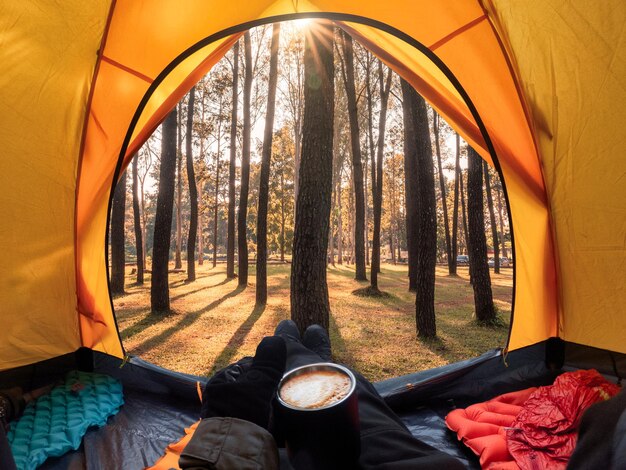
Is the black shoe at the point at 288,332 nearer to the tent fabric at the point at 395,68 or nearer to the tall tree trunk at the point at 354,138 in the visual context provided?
the tent fabric at the point at 395,68

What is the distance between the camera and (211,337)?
5223mm

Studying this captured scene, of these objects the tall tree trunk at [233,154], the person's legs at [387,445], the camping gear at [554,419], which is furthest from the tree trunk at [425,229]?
the tall tree trunk at [233,154]

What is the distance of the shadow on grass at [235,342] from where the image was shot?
13.3ft

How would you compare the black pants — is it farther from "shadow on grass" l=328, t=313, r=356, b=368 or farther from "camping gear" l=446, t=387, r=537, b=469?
Answer: "shadow on grass" l=328, t=313, r=356, b=368

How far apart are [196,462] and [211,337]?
13.8ft

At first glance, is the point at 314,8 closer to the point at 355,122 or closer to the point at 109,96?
the point at 109,96

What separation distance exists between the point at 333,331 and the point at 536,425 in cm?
369

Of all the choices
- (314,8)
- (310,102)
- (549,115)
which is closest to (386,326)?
(310,102)

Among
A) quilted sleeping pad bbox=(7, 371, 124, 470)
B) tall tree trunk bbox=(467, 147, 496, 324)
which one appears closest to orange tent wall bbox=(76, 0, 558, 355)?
quilted sleeping pad bbox=(7, 371, 124, 470)

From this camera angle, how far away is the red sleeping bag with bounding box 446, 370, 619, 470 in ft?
6.01

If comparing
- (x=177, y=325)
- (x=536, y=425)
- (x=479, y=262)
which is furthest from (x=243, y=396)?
(x=479, y=262)

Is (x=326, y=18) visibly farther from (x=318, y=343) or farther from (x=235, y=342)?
(x=235, y=342)

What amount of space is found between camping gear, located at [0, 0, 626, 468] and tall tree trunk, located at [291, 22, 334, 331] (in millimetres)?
1143

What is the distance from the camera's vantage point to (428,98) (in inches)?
115
